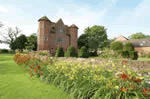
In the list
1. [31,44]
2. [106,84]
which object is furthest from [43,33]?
[106,84]

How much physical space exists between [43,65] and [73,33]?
86.7ft

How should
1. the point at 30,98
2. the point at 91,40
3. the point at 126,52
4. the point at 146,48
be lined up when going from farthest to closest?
1. the point at 146,48
2. the point at 91,40
3. the point at 126,52
4. the point at 30,98

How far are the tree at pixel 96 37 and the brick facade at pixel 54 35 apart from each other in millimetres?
7615

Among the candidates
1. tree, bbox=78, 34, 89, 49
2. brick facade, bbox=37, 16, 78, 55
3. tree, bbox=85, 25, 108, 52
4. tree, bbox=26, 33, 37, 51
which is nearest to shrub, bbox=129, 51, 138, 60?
brick facade, bbox=37, 16, 78, 55

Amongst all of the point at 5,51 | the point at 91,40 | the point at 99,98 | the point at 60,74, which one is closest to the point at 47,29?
the point at 91,40

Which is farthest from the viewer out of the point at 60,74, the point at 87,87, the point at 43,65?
the point at 43,65

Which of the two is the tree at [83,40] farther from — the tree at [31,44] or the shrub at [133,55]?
the shrub at [133,55]

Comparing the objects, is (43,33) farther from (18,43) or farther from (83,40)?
(83,40)

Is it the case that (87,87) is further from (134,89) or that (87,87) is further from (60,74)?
(60,74)

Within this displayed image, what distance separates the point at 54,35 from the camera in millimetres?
29688

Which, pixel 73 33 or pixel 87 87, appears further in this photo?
pixel 73 33

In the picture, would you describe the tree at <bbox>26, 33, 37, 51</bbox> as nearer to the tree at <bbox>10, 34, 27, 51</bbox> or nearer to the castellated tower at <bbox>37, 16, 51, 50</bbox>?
the tree at <bbox>10, 34, 27, 51</bbox>

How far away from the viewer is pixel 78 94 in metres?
3.16

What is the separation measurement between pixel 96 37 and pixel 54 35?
16.0 metres
